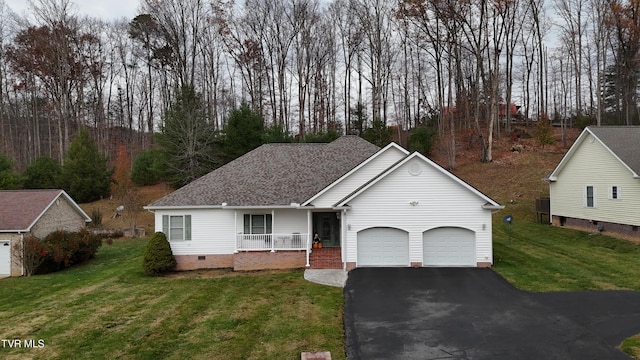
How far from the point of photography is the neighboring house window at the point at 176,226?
19.1 meters

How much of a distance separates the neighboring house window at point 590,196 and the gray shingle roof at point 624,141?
2741 mm

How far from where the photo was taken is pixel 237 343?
32.7ft

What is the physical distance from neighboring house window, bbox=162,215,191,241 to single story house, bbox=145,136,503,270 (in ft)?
0.15

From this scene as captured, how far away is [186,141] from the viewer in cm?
3344

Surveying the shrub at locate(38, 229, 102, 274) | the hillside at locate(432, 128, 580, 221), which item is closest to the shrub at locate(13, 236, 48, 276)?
Result: the shrub at locate(38, 229, 102, 274)

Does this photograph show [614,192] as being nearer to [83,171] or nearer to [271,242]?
[271,242]

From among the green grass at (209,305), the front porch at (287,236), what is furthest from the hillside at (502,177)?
the front porch at (287,236)

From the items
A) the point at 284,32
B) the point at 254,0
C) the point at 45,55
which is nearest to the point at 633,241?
the point at 284,32

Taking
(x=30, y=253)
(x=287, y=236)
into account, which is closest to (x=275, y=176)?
(x=287, y=236)

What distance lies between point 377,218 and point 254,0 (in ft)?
107

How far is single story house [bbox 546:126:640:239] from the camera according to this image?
20.8 metres

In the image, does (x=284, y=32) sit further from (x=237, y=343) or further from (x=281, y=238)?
(x=237, y=343)

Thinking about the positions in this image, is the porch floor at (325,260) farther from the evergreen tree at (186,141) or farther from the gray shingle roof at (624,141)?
the evergreen tree at (186,141)

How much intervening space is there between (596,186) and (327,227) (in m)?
15.7
